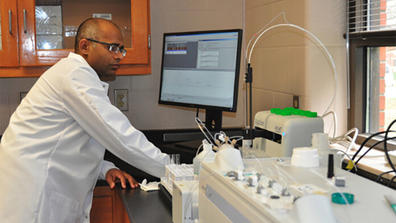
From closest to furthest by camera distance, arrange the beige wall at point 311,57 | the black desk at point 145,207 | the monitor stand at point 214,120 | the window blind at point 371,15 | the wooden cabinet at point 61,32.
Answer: the black desk at point 145,207 < the window blind at point 371,15 < the beige wall at point 311,57 < the monitor stand at point 214,120 < the wooden cabinet at point 61,32

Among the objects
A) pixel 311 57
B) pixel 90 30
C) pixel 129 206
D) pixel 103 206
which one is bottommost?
pixel 103 206

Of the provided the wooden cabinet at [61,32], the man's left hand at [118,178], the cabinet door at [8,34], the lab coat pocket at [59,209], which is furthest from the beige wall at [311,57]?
the cabinet door at [8,34]

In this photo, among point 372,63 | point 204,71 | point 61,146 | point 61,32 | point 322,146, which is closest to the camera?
point 322,146

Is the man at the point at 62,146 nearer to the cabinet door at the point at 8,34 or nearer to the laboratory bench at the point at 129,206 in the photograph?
the laboratory bench at the point at 129,206

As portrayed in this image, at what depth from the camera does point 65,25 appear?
254cm

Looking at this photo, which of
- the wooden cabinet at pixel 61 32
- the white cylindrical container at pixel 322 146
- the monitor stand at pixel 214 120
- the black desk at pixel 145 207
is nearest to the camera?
the white cylindrical container at pixel 322 146

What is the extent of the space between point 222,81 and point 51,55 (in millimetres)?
914

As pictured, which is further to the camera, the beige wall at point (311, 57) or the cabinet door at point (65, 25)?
the cabinet door at point (65, 25)

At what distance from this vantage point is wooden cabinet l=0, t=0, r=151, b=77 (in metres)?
2.41

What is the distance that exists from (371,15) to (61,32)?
151cm

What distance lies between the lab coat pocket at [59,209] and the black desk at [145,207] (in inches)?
7.7

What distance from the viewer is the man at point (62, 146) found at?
169cm

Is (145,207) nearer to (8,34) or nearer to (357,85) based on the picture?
(357,85)

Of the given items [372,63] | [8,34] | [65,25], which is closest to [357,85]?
[372,63]
